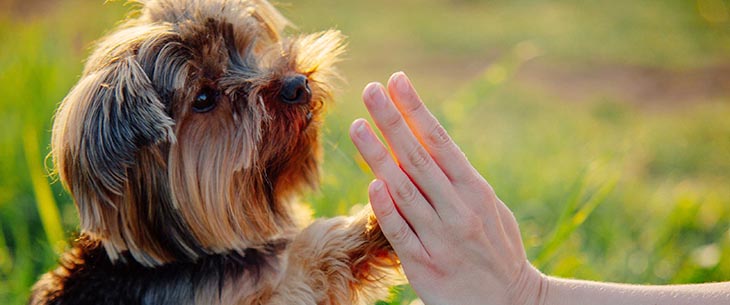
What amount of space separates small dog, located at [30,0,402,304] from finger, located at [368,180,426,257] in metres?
0.20

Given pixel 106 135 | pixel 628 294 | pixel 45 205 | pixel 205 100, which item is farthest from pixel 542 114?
pixel 106 135

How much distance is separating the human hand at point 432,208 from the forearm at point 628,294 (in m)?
0.15

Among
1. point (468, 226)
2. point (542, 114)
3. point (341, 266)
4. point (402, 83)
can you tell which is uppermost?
point (402, 83)

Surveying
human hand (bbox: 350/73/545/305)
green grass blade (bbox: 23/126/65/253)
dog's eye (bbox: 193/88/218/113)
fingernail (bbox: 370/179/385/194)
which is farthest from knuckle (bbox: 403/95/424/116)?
green grass blade (bbox: 23/126/65/253)

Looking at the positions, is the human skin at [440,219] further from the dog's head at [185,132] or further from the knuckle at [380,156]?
the dog's head at [185,132]

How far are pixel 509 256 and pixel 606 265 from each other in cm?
200

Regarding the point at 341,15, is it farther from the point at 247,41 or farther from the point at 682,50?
the point at 247,41

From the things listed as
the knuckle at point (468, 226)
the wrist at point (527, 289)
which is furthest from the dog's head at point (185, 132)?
the wrist at point (527, 289)

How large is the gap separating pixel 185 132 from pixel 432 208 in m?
0.90

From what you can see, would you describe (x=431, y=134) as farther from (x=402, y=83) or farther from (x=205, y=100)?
(x=205, y=100)

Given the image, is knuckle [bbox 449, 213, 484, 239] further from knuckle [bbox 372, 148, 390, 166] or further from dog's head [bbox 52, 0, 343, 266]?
dog's head [bbox 52, 0, 343, 266]

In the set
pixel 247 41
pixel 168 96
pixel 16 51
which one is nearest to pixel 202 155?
pixel 168 96

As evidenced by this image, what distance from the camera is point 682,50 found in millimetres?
10055

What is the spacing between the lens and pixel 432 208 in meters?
2.28
